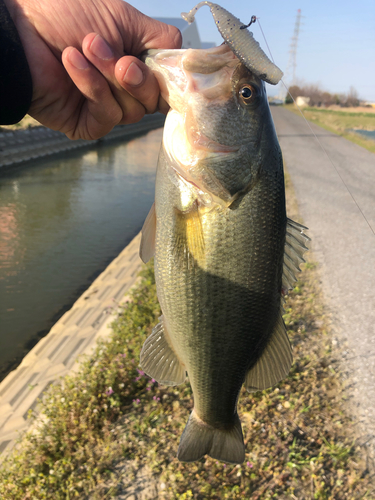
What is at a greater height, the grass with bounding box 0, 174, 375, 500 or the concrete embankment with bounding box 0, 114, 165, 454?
the grass with bounding box 0, 174, 375, 500

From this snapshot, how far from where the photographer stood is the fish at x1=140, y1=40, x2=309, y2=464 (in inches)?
60.4

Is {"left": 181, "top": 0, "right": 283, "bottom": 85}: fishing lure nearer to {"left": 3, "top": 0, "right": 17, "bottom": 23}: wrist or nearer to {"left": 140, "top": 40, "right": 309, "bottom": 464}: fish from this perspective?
{"left": 140, "top": 40, "right": 309, "bottom": 464}: fish

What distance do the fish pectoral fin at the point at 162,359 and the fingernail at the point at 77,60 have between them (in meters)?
1.26

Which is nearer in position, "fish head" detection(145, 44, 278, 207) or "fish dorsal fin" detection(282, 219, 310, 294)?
"fish head" detection(145, 44, 278, 207)

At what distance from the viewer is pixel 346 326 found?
4305 millimetres

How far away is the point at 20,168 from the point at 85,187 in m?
3.39

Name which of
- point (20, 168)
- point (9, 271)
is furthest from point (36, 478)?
point (20, 168)

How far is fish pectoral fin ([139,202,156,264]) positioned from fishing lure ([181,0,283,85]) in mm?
776

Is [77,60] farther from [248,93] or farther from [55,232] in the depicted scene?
[55,232]

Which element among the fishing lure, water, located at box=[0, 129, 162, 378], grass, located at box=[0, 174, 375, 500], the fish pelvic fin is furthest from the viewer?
water, located at box=[0, 129, 162, 378]

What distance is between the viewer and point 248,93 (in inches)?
60.4

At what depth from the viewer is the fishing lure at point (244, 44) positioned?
1268mm

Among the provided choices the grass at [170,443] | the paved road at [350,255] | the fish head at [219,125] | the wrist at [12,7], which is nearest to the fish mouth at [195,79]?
the fish head at [219,125]

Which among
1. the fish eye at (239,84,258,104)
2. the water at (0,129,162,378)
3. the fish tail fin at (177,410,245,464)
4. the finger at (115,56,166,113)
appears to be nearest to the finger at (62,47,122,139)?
the finger at (115,56,166,113)
